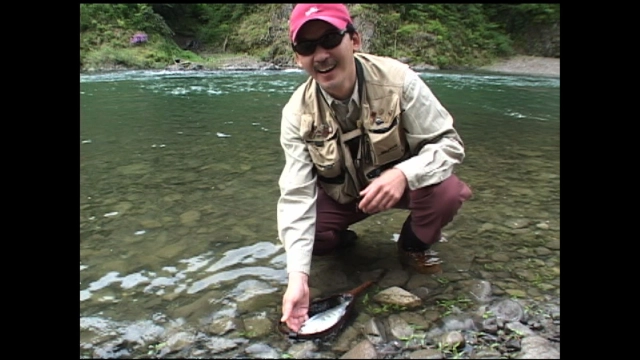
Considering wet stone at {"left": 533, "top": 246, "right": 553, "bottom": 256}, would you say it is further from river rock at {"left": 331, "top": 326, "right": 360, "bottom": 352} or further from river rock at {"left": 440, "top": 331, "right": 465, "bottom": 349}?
river rock at {"left": 331, "top": 326, "right": 360, "bottom": 352}

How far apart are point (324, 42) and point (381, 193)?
2.46ft

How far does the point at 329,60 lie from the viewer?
2.29 metres

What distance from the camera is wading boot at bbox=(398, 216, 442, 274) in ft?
9.40

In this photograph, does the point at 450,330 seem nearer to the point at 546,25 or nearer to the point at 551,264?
the point at 551,264

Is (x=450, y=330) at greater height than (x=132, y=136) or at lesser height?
lesser

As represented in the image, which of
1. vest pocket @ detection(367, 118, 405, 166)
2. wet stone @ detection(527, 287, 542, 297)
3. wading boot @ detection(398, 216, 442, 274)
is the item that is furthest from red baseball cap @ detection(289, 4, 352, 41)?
wet stone @ detection(527, 287, 542, 297)

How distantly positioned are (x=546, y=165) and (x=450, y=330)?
3875 millimetres

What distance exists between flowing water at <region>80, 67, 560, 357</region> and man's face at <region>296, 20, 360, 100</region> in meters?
1.16

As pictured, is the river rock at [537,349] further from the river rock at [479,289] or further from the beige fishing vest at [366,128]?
the beige fishing vest at [366,128]

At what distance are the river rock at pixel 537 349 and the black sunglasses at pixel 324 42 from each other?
5.19ft

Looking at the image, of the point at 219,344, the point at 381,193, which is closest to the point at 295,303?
the point at 219,344

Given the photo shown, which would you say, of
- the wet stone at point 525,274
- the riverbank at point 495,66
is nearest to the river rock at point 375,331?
the wet stone at point 525,274
